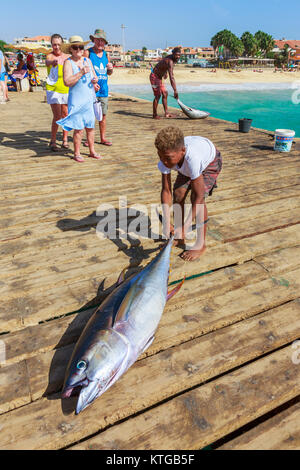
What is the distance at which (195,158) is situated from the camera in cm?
281

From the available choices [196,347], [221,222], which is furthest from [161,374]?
[221,222]

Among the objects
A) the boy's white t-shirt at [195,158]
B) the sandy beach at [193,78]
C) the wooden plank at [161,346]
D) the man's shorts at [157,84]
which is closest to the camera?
the wooden plank at [161,346]

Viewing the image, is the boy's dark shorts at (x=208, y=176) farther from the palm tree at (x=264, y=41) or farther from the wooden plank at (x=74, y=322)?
the palm tree at (x=264, y=41)

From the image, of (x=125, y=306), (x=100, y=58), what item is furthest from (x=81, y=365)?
(x=100, y=58)

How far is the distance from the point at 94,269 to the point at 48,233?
926 millimetres

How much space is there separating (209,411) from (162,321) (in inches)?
28.9

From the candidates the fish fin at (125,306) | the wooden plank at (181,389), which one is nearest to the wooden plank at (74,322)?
the wooden plank at (181,389)

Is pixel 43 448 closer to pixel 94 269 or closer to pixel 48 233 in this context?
pixel 94 269

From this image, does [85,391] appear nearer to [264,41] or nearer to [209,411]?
[209,411]

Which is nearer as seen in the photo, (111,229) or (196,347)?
(196,347)

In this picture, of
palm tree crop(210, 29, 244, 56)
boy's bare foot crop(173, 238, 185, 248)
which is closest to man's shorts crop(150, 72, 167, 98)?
boy's bare foot crop(173, 238, 185, 248)

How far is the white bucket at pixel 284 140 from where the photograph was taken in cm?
665

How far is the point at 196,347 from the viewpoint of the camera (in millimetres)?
2148

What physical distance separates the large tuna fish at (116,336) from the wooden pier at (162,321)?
190 millimetres
